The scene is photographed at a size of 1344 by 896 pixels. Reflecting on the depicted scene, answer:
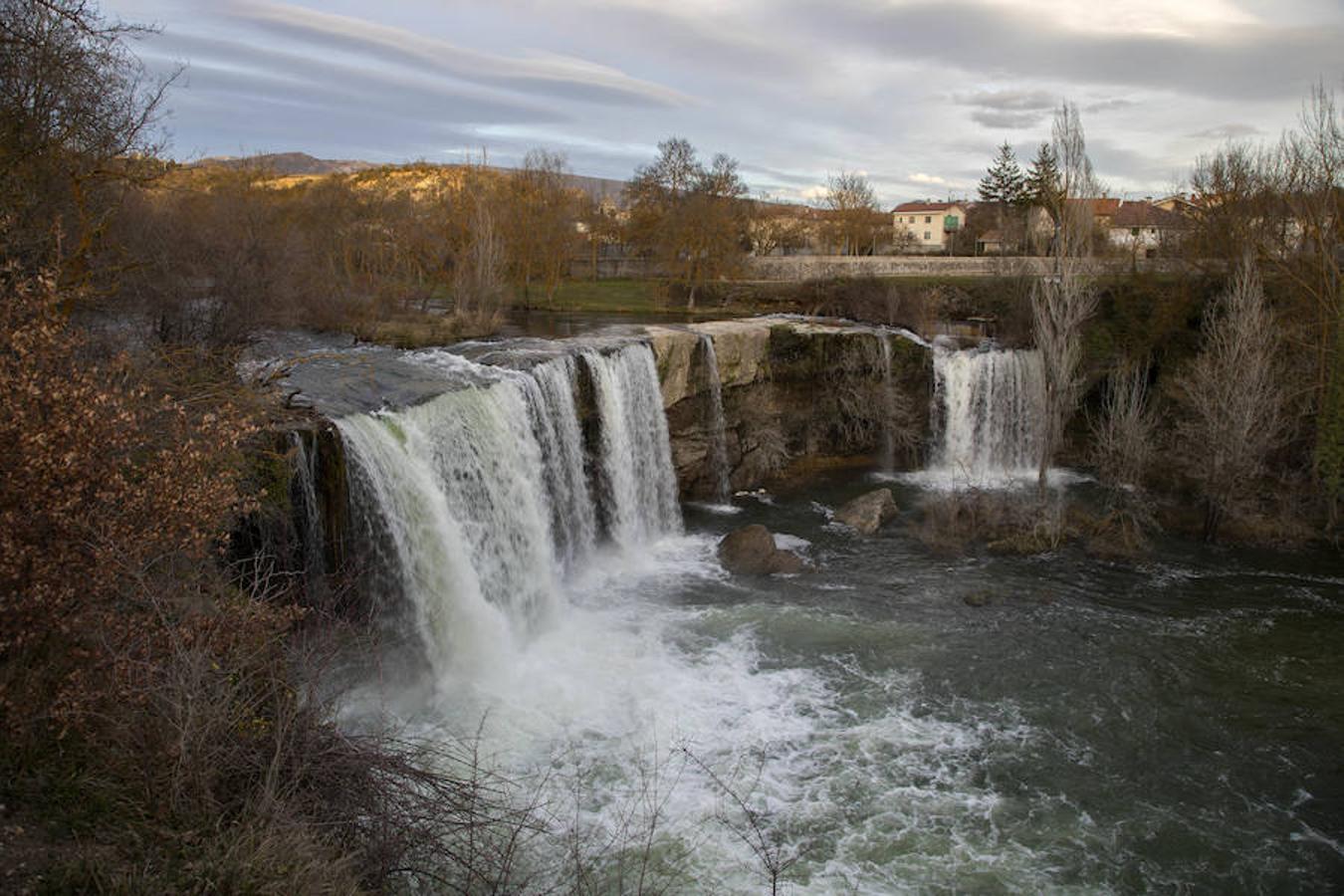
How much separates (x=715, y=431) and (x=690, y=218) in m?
19.0

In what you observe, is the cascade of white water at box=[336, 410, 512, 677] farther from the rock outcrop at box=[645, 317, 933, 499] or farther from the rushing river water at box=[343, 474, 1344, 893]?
the rock outcrop at box=[645, 317, 933, 499]

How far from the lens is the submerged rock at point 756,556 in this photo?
614 inches

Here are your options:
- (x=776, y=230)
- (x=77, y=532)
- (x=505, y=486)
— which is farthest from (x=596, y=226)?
(x=77, y=532)

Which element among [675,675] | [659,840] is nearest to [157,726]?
[659,840]

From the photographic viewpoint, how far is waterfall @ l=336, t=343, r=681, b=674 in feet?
38.4

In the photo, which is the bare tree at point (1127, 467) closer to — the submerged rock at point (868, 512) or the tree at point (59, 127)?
the submerged rock at point (868, 512)

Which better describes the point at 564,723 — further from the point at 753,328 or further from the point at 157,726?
the point at 753,328

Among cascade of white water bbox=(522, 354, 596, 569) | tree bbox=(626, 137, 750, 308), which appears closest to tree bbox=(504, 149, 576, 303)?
tree bbox=(626, 137, 750, 308)

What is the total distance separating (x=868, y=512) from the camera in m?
18.2

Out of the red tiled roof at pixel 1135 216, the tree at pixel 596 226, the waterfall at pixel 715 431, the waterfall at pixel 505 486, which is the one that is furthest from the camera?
the tree at pixel 596 226

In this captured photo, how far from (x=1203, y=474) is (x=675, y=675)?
12288 millimetres

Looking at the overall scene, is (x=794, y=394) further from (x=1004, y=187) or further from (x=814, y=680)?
(x=1004, y=187)

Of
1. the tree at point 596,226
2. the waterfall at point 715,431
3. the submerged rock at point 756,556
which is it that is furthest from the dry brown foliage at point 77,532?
the tree at point 596,226

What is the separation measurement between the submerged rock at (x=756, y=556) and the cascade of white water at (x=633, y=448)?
2171mm
